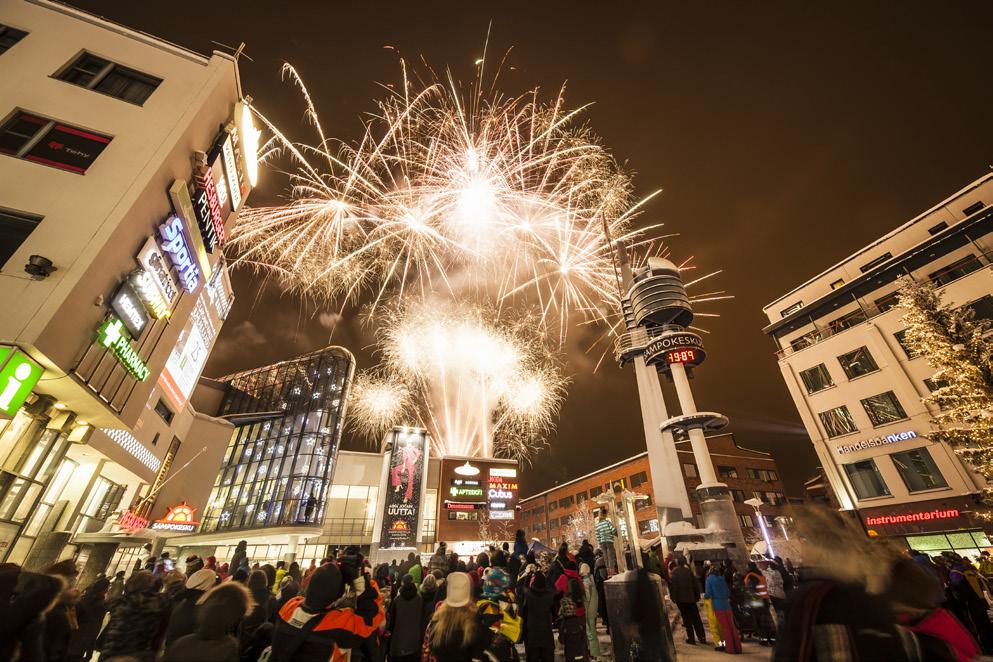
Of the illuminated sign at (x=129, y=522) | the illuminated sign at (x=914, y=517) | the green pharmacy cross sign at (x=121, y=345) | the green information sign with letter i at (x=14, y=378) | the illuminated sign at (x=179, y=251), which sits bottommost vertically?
the illuminated sign at (x=129, y=522)

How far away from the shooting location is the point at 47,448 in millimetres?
13039

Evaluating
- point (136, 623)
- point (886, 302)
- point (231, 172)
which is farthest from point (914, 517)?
point (231, 172)

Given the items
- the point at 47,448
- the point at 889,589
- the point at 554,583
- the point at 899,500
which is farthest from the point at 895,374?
the point at 47,448

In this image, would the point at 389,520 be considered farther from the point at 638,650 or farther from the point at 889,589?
the point at 889,589

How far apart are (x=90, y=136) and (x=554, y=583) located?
2021 cm

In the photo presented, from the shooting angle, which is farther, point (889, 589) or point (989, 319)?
point (989, 319)

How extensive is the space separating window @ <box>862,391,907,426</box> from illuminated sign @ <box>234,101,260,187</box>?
43.1 m

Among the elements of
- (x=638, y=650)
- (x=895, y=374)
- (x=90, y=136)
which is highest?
(x=90, y=136)

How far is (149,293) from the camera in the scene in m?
14.1

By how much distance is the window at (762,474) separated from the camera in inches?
2267

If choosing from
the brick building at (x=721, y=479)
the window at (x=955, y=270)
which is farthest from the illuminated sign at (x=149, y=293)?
the brick building at (x=721, y=479)

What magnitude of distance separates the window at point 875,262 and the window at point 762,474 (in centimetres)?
3608

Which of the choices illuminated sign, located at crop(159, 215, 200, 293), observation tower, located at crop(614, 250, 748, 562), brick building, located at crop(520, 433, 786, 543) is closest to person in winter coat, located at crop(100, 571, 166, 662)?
illuminated sign, located at crop(159, 215, 200, 293)

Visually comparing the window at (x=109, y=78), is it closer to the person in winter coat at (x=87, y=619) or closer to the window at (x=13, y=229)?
the window at (x=13, y=229)
